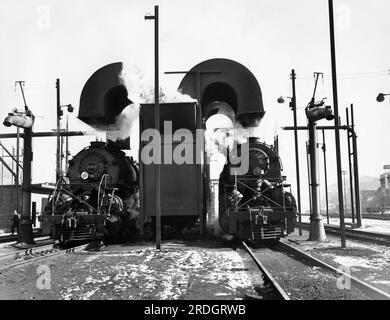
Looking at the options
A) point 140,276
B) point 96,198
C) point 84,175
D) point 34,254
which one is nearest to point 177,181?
point 96,198

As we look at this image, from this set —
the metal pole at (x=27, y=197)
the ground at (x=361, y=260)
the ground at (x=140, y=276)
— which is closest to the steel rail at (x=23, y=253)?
the ground at (x=140, y=276)

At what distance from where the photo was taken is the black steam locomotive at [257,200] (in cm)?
1218

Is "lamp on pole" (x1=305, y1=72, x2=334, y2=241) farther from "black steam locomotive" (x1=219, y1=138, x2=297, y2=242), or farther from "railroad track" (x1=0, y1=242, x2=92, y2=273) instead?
"railroad track" (x1=0, y1=242, x2=92, y2=273)

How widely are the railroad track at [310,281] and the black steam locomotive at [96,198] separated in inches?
203

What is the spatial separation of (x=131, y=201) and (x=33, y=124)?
14.2ft

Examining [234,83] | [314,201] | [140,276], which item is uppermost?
[234,83]

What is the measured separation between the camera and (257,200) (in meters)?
13.1

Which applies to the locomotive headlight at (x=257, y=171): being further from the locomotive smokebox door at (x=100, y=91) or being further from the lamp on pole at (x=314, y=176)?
the locomotive smokebox door at (x=100, y=91)

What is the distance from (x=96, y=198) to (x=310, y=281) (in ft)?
28.6

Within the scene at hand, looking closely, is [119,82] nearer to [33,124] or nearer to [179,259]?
[33,124]

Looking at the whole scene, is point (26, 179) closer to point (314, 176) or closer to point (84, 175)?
point (84, 175)

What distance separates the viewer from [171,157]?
12.9 m

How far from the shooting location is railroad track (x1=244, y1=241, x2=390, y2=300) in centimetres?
580
